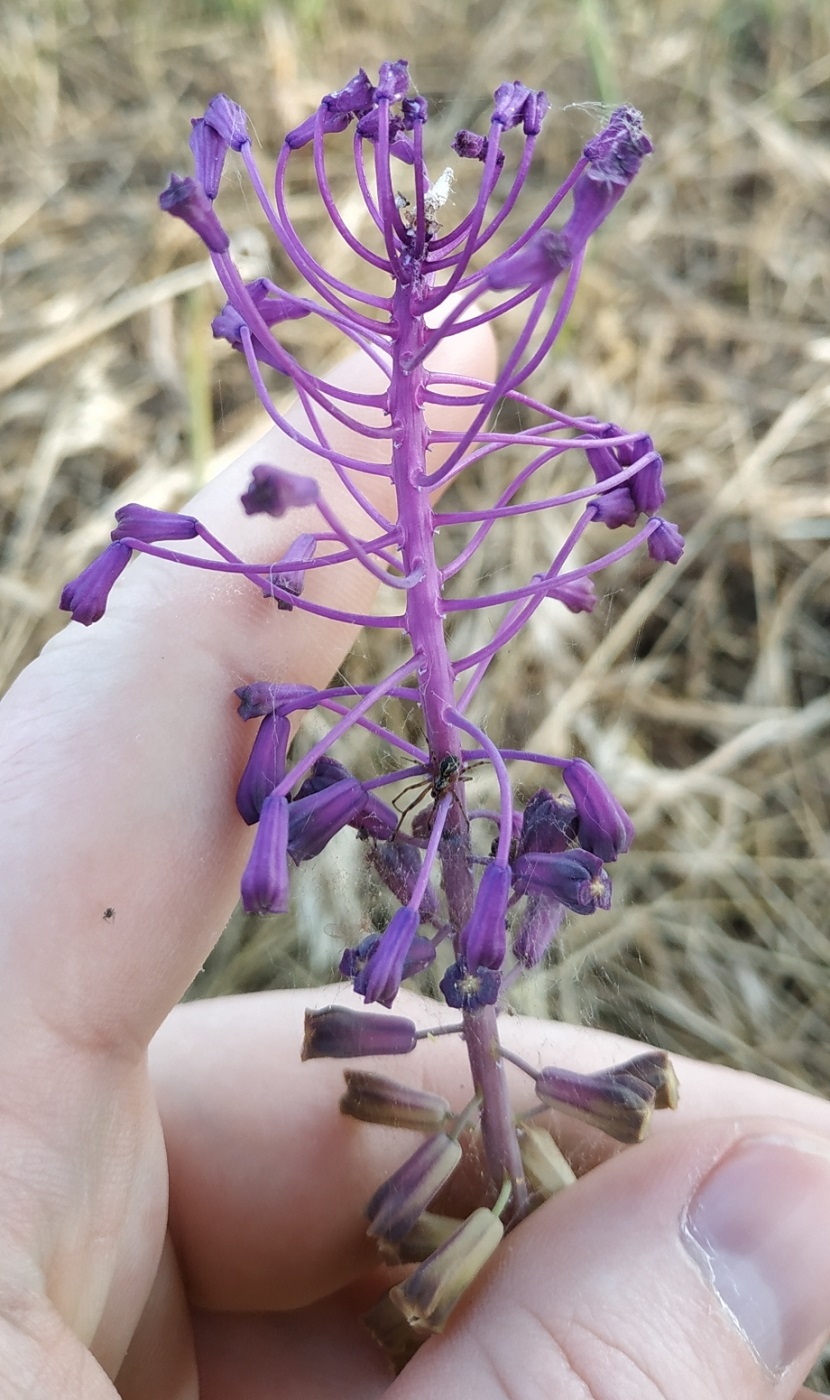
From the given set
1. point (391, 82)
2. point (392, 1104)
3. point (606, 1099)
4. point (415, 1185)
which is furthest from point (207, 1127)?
point (391, 82)

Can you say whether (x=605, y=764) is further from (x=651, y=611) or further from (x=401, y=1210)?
(x=401, y=1210)

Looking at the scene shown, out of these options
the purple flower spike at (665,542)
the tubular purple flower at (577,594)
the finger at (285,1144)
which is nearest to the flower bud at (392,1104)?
the finger at (285,1144)

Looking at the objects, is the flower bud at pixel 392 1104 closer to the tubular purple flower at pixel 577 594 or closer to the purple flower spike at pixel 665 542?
the tubular purple flower at pixel 577 594

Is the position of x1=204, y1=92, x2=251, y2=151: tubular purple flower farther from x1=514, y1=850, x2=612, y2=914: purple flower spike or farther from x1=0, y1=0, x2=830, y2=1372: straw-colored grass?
x1=0, y1=0, x2=830, y2=1372: straw-colored grass

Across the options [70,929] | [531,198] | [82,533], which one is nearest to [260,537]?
[70,929]

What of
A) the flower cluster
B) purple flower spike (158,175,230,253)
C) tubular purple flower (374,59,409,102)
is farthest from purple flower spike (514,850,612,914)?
tubular purple flower (374,59,409,102)

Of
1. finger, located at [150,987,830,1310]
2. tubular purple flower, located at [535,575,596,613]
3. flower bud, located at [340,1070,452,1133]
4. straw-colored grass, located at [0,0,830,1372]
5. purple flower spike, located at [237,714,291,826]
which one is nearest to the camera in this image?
purple flower spike, located at [237,714,291,826]
